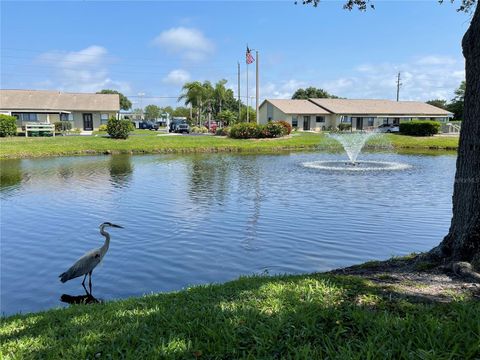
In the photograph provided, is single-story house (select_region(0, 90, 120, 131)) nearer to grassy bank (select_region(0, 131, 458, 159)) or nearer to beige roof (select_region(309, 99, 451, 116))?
grassy bank (select_region(0, 131, 458, 159))

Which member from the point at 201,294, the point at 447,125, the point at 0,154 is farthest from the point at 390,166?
the point at 447,125

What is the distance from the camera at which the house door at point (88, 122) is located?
60562 mm

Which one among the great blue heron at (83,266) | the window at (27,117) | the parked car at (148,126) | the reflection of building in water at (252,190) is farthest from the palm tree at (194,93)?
the great blue heron at (83,266)

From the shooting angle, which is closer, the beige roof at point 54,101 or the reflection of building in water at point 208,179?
the reflection of building in water at point 208,179

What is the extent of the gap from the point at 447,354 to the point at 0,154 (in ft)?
115

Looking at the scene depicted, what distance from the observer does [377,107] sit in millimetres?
69188

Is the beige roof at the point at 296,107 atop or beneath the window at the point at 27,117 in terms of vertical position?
atop

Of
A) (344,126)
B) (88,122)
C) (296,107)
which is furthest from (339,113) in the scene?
(88,122)

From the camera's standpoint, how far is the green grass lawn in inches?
150

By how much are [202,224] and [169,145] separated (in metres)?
28.1

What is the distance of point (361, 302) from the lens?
4.81m

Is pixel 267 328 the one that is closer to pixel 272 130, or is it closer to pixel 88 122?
pixel 272 130

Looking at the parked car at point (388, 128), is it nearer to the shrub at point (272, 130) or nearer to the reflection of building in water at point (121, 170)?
the shrub at point (272, 130)

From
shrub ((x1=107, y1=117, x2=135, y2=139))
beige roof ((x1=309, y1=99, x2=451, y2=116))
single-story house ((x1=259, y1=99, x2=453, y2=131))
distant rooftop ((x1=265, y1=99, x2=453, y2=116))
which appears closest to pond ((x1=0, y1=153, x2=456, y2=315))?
shrub ((x1=107, y1=117, x2=135, y2=139))
